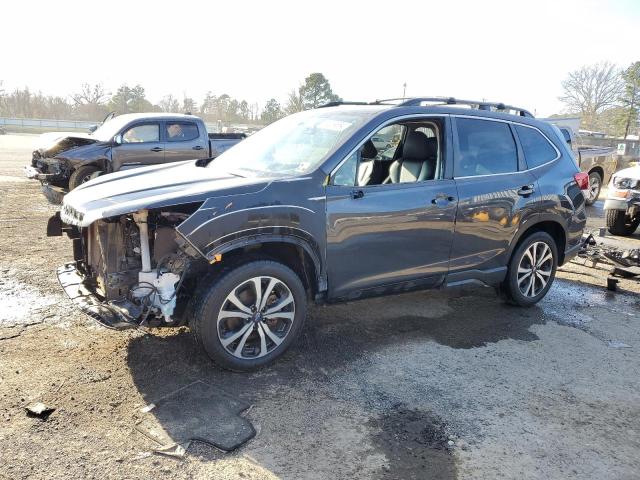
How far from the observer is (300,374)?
3752 millimetres

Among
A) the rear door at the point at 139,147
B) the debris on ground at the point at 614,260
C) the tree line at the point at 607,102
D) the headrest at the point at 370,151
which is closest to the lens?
the headrest at the point at 370,151

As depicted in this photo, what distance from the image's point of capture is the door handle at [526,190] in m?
4.97

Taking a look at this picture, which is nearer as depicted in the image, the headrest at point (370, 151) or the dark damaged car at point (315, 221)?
the dark damaged car at point (315, 221)

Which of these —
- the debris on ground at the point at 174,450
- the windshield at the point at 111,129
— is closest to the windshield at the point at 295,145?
the debris on ground at the point at 174,450

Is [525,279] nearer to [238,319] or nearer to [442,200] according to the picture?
[442,200]

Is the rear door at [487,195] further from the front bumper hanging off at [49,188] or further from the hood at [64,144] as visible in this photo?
the hood at [64,144]

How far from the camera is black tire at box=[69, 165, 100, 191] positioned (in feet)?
33.3

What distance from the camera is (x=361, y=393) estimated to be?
3.53m

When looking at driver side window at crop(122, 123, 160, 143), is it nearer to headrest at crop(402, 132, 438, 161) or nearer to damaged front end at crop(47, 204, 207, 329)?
damaged front end at crop(47, 204, 207, 329)

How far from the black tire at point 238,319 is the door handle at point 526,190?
2529 millimetres

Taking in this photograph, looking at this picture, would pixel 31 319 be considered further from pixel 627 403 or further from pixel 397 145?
pixel 627 403

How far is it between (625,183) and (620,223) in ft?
2.81

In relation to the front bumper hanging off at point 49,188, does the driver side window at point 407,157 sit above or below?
above

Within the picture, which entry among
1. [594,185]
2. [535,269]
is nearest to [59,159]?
[535,269]
